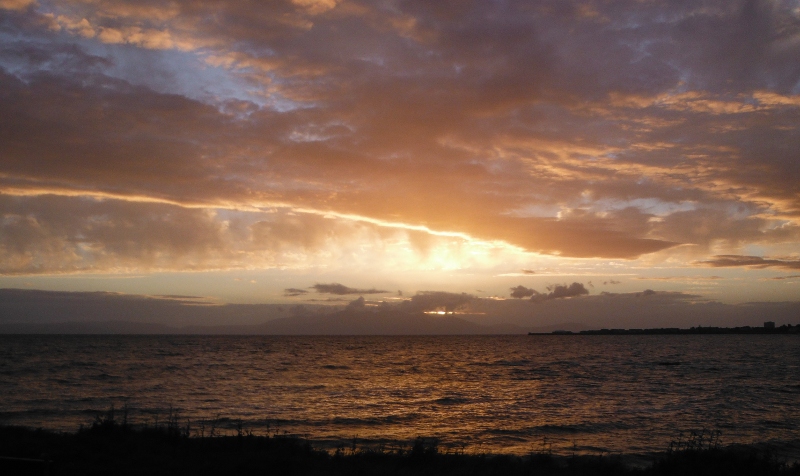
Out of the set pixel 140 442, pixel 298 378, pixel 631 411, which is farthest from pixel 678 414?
pixel 298 378

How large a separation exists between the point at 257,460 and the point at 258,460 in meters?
0.03

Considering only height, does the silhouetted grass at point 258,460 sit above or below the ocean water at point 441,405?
above

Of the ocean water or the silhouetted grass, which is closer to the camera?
the silhouetted grass

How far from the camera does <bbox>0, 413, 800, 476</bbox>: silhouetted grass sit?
13.0m

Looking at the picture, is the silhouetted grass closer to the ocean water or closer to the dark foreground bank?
the dark foreground bank

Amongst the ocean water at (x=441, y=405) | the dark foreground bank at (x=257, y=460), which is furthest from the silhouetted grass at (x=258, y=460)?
the ocean water at (x=441, y=405)

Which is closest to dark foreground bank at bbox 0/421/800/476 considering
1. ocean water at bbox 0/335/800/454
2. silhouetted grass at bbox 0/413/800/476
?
silhouetted grass at bbox 0/413/800/476

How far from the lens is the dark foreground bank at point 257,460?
512 inches

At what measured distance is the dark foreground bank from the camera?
512 inches

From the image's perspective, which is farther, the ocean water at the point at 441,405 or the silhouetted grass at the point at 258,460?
the ocean water at the point at 441,405

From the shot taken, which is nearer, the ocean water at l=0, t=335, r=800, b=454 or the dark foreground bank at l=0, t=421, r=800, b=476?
the dark foreground bank at l=0, t=421, r=800, b=476

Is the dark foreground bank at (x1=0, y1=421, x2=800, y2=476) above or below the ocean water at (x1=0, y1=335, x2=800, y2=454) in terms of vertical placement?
above

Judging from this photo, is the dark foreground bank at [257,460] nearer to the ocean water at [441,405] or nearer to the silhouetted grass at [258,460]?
the silhouetted grass at [258,460]

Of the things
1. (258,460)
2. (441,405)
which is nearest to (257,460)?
(258,460)
